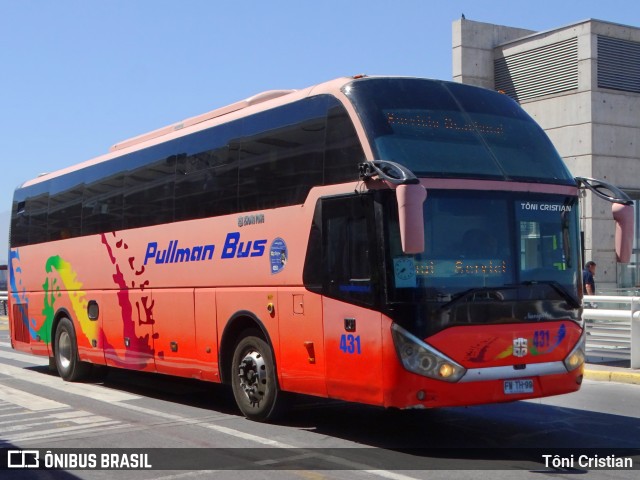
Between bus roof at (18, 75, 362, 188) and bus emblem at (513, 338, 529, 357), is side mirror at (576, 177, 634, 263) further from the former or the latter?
bus roof at (18, 75, 362, 188)

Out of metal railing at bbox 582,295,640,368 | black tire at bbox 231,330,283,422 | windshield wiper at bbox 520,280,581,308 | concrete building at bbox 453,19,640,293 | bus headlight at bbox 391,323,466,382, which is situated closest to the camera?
bus headlight at bbox 391,323,466,382

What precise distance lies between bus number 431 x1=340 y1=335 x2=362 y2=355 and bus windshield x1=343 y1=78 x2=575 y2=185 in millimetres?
1812

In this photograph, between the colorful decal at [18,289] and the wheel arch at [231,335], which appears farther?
the colorful decal at [18,289]

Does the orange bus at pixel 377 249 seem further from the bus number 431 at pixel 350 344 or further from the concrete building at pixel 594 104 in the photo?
the concrete building at pixel 594 104

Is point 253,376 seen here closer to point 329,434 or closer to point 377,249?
point 329,434

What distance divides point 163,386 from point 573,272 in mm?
8247

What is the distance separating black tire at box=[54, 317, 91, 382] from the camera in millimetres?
16516

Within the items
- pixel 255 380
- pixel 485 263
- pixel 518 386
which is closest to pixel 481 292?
pixel 485 263

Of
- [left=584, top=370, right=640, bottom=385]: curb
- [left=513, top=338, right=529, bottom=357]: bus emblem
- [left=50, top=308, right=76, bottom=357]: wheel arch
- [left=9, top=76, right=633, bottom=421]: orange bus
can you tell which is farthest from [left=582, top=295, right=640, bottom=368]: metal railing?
[left=50, top=308, right=76, bottom=357]: wheel arch

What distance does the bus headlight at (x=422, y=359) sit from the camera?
28.7ft

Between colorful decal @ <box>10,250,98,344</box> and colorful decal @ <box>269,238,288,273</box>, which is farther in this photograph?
colorful decal @ <box>10,250,98,344</box>

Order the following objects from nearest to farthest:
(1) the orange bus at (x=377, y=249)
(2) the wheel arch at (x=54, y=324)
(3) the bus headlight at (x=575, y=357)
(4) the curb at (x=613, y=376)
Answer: (1) the orange bus at (x=377, y=249) → (3) the bus headlight at (x=575, y=357) → (4) the curb at (x=613, y=376) → (2) the wheel arch at (x=54, y=324)

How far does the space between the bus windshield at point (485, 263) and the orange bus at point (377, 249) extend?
0.01m

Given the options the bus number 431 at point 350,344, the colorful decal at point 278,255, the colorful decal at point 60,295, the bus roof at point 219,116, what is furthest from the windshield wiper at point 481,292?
the colorful decal at point 60,295
